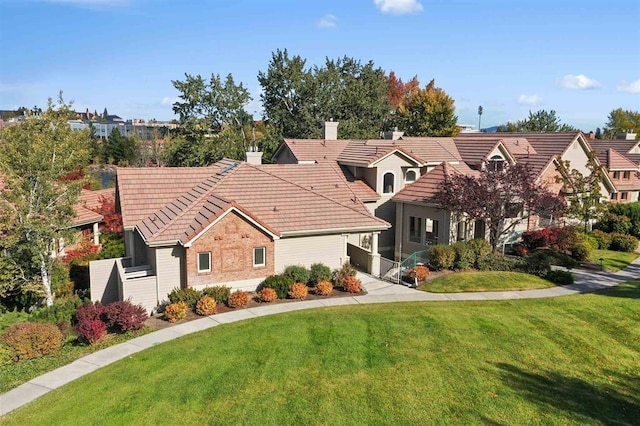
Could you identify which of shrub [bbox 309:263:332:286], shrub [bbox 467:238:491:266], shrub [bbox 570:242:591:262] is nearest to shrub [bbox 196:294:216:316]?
shrub [bbox 309:263:332:286]

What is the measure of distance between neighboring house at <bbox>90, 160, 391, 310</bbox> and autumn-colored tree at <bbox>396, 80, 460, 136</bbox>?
124ft

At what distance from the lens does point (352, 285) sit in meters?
22.3

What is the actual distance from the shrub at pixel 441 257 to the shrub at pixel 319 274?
20.2 feet

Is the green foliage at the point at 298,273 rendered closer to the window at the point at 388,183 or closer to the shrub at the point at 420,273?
the shrub at the point at 420,273

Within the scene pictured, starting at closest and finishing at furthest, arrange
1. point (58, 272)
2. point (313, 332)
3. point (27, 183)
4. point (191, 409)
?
1. point (191, 409)
2. point (313, 332)
3. point (27, 183)
4. point (58, 272)

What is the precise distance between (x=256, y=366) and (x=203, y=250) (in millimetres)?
7365

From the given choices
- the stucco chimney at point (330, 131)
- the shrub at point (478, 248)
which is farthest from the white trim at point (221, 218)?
the stucco chimney at point (330, 131)

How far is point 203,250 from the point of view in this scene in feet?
68.2

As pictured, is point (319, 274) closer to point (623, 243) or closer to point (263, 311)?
point (263, 311)

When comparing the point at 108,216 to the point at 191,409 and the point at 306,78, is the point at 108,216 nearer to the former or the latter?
the point at 191,409

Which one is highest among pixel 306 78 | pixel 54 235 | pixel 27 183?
pixel 306 78

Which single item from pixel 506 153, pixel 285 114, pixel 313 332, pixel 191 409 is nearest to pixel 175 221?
pixel 313 332

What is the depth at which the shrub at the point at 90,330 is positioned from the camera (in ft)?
55.3

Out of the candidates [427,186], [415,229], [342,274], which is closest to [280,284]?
[342,274]
